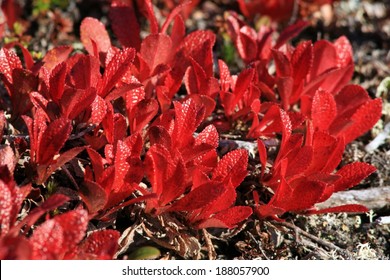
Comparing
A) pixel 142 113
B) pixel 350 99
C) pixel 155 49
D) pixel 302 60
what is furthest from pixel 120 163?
pixel 350 99

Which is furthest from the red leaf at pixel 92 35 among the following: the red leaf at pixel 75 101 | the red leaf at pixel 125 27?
the red leaf at pixel 75 101

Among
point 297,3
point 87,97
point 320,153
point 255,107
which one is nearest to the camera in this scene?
point 87,97

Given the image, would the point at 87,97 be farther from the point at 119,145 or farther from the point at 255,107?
the point at 255,107

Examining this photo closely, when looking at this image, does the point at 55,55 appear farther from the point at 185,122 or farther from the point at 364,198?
the point at 364,198

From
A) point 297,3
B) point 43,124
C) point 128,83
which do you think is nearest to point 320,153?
point 128,83

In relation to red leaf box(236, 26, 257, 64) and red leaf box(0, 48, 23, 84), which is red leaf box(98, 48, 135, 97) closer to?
red leaf box(0, 48, 23, 84)

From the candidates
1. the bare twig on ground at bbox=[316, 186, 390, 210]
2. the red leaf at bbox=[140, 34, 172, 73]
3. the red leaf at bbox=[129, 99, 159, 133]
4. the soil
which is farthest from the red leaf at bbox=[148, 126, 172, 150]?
the bare twig on ground at bbox=[316, 186, 390, 210]
